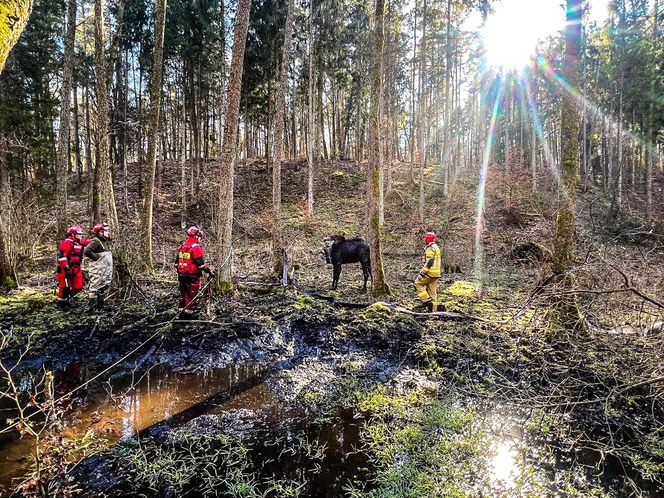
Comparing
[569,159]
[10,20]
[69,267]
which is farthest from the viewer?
[69,267]

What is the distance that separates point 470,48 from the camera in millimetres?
22219

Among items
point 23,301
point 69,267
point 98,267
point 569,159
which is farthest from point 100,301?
point 569,159

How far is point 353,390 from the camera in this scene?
561cm

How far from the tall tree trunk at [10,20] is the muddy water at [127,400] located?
11.2ft

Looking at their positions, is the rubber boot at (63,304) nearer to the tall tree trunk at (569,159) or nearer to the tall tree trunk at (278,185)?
the tall tree trunk at (278,185)

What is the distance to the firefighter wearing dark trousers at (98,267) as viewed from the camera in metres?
8.52

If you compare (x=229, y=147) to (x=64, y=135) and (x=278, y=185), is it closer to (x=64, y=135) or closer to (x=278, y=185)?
(x=278, y=185)

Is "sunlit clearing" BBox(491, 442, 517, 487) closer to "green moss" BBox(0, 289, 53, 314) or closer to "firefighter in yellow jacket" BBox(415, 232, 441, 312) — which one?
"firefighter in yellow jacket" BBox(415, 232, 441, 312)

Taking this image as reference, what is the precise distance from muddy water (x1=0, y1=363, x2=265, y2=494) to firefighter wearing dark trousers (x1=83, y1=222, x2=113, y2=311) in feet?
9.18

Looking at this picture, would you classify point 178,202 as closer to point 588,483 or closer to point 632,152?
point 588,483

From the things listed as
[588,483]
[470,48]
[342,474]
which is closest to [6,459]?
[342,474]

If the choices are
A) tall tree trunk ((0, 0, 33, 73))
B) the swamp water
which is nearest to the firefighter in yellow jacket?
the swamp water

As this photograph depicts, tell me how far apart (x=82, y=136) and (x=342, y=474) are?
35323 mm

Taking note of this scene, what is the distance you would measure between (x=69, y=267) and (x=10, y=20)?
27.3ft
